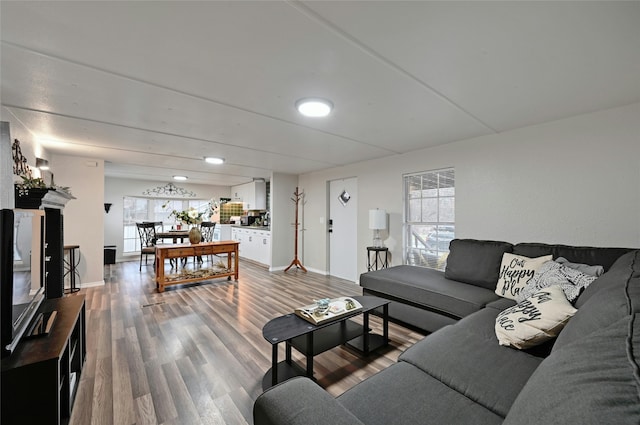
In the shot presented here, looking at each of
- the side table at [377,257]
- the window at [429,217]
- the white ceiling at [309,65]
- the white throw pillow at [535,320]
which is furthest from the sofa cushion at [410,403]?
the side table at [377,257]

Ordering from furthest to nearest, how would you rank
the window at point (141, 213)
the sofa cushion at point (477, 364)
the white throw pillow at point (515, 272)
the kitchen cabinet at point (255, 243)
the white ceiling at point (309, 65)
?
the window at point (141, 213)
the kitchen cabinet at point (255, 243)
the white throw pillow at point (515, 272)
the white ceiling at point (309, 65)
the sofa cushion at point (477, 364)

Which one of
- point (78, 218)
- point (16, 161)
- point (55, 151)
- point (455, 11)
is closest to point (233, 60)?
point (455, 11)

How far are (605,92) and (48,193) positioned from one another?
505 centimetres

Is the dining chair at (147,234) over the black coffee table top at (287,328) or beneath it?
over

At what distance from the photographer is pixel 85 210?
4441 mm

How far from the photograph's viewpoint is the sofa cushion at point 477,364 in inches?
47.0

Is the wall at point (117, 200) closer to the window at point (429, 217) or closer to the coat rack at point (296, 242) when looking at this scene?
the coat rack at point (296, 242)

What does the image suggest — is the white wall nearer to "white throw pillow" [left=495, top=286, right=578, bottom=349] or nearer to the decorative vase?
the decorative vase

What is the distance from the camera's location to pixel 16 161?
2688 millimetres

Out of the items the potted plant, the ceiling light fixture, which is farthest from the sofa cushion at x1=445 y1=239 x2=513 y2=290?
the ceiling light fixture

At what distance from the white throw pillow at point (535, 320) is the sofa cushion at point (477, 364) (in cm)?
8

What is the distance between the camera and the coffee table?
1.88m

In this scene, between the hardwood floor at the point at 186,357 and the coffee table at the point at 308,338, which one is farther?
the coffee table at the point at 308,338

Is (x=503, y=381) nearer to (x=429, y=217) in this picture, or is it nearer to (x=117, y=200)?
(x=429, y=217)
